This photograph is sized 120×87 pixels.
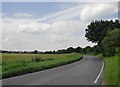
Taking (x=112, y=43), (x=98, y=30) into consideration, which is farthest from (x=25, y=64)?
(x=98, y=30)

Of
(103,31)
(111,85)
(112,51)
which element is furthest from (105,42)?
(111,85)

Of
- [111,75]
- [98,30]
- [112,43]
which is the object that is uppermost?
[98,30]

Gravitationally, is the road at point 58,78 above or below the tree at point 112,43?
below

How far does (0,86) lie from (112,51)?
213 feet

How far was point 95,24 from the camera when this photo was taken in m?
102

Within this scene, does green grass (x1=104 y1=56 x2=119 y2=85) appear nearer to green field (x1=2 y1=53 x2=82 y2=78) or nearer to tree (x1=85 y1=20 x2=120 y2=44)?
green field (x1=2 y1=53 x2=82 y2=78)

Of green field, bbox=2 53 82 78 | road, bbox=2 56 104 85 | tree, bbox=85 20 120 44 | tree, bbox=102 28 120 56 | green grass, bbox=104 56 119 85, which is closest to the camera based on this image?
road, bbox=2 56 104 85

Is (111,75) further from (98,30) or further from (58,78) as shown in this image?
(98,30)

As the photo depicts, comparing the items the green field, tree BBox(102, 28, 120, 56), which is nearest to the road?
the green field

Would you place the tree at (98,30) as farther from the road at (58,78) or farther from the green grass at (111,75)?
the road at (58,78)

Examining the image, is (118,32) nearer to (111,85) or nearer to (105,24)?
(105,24)

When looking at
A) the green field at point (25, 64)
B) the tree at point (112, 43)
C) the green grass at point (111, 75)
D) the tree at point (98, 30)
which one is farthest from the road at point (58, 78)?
the tree at point (98, 30)

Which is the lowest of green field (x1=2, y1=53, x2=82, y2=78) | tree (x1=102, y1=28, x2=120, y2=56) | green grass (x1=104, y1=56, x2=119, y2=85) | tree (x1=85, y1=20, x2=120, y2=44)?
green grass (x1=104, y1=56, x2=119, y2=85)

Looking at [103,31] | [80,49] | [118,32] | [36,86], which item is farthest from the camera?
[80,49]
